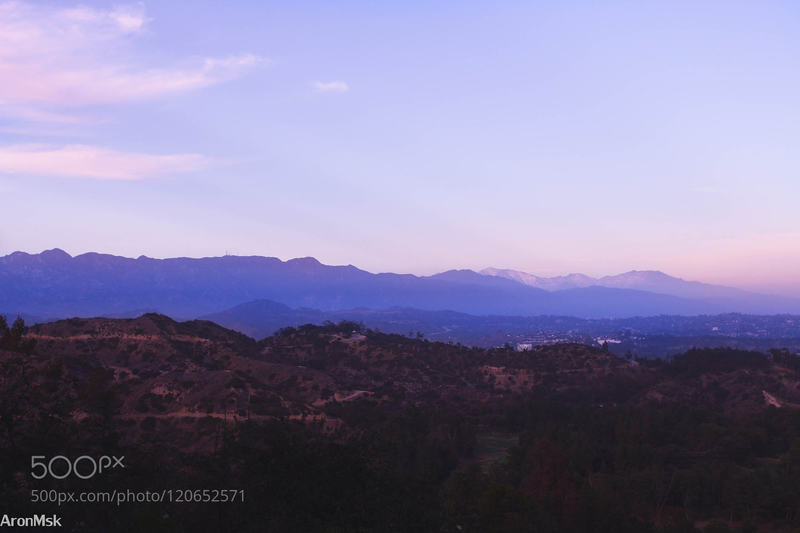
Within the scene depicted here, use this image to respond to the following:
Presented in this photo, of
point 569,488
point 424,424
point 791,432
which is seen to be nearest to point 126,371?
point 424,424

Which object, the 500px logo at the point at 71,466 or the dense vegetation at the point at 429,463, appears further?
the 500px logo at the point at 71,466

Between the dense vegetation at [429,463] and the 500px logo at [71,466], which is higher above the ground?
the 500px logo at [71,466]

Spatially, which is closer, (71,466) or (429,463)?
(71,466)

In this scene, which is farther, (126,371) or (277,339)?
(277,339)

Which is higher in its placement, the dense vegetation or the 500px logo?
the 500px logo

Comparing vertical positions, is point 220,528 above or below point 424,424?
above

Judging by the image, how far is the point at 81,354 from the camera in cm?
5594

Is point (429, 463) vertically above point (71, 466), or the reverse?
point (71, 466)

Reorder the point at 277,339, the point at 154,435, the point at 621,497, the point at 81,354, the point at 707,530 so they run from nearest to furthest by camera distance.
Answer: the point at 707,530, the point at 621,497, the point at 154,435, the point at 81,354, the point at 277,339

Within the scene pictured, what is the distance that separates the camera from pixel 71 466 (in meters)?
20.2

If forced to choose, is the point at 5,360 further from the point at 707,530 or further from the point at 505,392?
the point at 505,392

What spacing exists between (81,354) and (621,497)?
4950cm

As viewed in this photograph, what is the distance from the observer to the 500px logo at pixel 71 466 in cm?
1977

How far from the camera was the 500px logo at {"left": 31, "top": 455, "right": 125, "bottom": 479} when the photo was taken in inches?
778
